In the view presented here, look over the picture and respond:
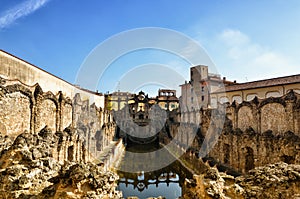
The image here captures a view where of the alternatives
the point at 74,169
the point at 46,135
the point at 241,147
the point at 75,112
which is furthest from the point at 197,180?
the point at 75,112

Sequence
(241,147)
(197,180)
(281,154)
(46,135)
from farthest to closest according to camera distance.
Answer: (241,147) → (281,154) → (46,135) → (197,180)

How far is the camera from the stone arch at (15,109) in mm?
8923

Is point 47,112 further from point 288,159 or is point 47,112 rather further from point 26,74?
point 288,159

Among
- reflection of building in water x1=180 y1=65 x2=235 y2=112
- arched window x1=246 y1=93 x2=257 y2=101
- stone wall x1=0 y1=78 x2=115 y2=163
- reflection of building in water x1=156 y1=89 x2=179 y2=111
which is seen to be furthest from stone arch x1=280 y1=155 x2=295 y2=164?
reflection of building in water x1=156 y1=89 x2=179 y2=111

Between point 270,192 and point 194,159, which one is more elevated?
point 270,192

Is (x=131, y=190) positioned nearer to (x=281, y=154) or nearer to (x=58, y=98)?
(x=58, y=98)

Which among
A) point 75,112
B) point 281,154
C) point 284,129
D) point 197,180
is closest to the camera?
point 197,180

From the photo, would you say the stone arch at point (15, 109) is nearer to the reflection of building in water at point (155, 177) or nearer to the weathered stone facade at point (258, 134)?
the reflection of building in water at point (155, 177)

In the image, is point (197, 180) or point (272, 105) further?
point (272, 105)

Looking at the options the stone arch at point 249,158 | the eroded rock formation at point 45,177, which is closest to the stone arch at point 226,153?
the stone arch at point 249,158

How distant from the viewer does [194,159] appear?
698 inches

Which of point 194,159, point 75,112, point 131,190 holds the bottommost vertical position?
point 131,190

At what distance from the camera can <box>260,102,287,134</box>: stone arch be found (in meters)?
13.7

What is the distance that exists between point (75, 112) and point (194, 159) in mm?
11438
